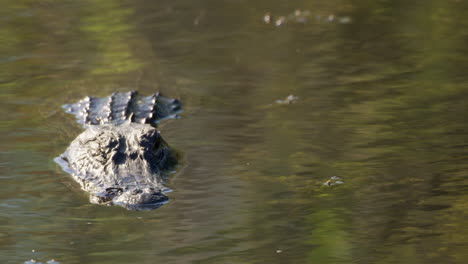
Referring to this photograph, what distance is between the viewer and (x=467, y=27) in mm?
9094

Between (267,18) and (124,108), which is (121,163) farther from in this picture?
(267,18)

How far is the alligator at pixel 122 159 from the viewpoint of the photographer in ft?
17.5

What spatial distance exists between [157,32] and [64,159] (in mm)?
3803

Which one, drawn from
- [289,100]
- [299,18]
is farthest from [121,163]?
[299,18]

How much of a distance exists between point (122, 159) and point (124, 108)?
1.40 m

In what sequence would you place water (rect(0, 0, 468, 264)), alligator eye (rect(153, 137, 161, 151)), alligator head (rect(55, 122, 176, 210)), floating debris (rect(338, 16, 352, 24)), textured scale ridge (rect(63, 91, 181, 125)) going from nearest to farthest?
water (rect(0, 0, 468, 264)) → alligator head (rect(55, 122, 176, 210)) → alligator eye (rect(153, 137, 161, 151)) → textured scale ridge (rect(63, 91, 181, 125)) → floating debris (rect(338, 16, 352, 24))

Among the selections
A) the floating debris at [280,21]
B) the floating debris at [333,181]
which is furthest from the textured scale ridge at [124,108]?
the floating debris at [280,21]

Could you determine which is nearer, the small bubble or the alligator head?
the alligator head

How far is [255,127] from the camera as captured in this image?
660 cm

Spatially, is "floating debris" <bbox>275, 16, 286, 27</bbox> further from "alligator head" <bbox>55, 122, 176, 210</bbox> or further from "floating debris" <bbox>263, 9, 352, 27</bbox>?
"alligator head" <bbox>55, 122, 176, 210</bbox>

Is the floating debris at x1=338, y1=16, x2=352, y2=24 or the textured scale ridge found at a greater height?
the floating debris at x1=338, y1=16, x2=352, y2=24

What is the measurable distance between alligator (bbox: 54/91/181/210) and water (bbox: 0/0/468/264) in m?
0.13

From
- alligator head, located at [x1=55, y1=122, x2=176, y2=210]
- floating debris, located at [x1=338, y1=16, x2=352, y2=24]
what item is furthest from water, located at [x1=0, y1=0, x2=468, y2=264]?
alligator head, located at [x1=55, y1=122, x2=176, y2=210]

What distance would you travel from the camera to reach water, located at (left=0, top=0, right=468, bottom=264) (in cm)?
457
